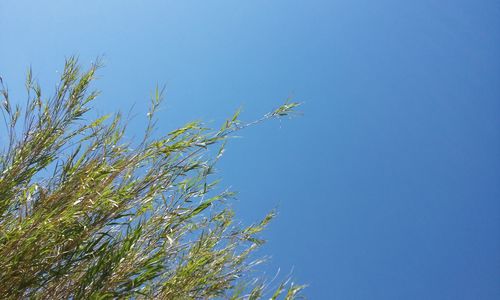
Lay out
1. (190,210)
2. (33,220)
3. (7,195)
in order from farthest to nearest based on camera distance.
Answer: (190,210)
(7,195)
(33,220)

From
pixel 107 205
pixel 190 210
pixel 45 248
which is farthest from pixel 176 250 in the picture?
pixel 45 248

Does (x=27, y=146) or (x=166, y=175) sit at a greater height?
(x=166, y=175)

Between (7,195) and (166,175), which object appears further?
(166,175)

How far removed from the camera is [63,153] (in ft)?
8.28

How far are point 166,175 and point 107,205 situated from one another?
28cm

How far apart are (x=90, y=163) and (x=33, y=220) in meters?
0.40

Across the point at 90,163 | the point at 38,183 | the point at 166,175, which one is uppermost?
the point at 166,175

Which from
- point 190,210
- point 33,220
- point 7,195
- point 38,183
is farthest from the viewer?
point 190,210

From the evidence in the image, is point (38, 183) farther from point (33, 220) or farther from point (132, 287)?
point (132, 287)

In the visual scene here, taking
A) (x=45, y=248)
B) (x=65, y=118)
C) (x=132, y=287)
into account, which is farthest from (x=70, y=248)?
(x=65, y=118)

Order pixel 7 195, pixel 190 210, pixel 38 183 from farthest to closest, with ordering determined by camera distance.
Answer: pixel 190 210 → pixel 38 183 → pixel 7 195

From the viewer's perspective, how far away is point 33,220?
2084 millimetres

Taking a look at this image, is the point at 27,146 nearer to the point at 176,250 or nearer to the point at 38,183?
the point at 38,183

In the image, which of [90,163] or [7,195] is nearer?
[7,195]
